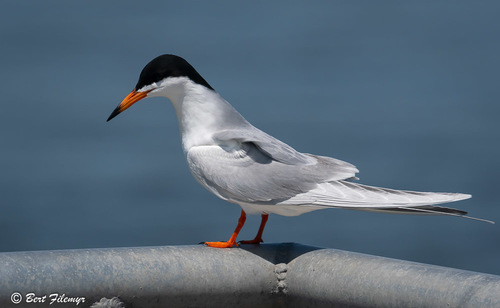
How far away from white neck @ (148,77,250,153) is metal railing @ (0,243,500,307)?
2.80ft

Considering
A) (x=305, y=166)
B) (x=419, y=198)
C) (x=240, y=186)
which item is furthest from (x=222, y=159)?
(x=419, y=198)

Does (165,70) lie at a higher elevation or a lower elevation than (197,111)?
higher

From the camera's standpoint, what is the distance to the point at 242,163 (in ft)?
13.7

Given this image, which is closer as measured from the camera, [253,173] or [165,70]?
[253,173]

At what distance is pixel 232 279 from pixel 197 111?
119cm

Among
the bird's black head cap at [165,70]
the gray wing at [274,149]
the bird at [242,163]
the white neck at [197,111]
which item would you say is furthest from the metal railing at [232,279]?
the bird's black head cap at [165,70]

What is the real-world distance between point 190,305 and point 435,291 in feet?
3.23

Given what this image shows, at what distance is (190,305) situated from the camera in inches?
129

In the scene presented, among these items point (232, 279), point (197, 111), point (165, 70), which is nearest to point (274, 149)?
point (197, 111)

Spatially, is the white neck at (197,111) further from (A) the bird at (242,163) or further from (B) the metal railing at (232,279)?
(B) the metal railing at (232,279)

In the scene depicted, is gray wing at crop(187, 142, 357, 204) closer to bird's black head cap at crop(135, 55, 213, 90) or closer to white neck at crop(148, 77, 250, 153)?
white neck at crop(148, 77, 250, 153)

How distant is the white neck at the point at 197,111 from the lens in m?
4.27

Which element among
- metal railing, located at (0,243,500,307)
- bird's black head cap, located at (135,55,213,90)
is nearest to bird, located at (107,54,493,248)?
bird's black head cap, located at (135,55,213,90)

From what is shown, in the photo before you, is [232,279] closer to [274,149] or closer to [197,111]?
[274,149]
